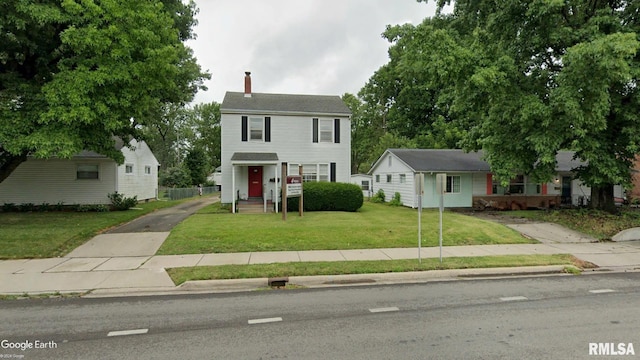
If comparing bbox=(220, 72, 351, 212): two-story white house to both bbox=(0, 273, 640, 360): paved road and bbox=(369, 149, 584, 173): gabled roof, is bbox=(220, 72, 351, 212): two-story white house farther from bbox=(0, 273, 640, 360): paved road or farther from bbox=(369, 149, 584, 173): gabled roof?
bbox=(0, 273, 640, 360): paved road

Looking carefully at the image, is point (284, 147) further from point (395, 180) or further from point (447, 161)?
point (447, 161)

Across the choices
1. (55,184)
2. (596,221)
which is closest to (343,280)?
(596,221)

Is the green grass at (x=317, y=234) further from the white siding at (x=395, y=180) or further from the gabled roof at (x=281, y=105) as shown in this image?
the gabled roof at (x=281, y=105)

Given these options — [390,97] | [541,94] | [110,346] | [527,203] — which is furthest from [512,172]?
[390,97]

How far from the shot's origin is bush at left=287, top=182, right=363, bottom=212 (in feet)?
53.4

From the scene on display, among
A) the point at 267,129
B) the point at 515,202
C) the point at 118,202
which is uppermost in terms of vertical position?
the point at 267,129

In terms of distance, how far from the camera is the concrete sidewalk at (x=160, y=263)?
21.3ft

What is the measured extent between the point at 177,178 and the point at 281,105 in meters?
23.2

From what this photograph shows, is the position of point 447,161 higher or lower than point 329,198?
higher

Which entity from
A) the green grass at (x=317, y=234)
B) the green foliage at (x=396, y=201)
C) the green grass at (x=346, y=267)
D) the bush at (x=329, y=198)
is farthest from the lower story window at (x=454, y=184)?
the green grass at (x=346, y=267)

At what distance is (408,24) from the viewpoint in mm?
14008

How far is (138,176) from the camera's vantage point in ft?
73.5

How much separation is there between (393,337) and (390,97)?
140 ft

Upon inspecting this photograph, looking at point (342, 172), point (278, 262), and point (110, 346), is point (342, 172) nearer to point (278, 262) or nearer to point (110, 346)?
point (278, 262)
